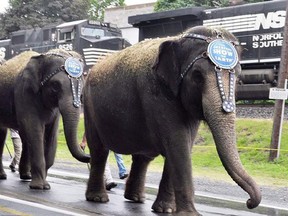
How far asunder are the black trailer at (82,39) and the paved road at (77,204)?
66.2 ft

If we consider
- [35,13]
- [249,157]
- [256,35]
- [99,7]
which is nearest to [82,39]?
[256,35]

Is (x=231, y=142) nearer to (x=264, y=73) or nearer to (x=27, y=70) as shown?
(x=27, y=70)

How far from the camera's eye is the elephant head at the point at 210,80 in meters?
6.00

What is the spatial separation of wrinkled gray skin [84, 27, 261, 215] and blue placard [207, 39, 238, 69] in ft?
0.24

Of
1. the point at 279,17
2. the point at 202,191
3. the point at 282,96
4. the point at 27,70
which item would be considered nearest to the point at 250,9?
the point at 279,17

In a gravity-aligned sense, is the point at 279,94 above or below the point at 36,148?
below

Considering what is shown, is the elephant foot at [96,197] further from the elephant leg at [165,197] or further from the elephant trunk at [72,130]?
the elephant leg at [165,197]

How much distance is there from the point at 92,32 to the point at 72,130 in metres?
23.5

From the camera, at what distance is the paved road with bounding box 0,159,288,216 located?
26.0 feet

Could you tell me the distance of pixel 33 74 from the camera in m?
10.2

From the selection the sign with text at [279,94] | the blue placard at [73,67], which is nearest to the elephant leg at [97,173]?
the blue placard at [73,67]

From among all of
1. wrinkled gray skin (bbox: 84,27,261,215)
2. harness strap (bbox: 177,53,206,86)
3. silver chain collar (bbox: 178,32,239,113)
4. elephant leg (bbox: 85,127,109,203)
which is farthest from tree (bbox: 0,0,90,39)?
silver chain collar (bbox: 178,32,239,113)

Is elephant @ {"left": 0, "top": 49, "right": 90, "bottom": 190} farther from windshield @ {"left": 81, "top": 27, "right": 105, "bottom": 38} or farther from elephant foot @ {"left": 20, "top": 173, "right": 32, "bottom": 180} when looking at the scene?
windshield @ {"left": 81, "top": 27, "right": 105, "bottom": 38}

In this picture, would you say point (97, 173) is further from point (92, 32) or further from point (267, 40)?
point (92, 32)
